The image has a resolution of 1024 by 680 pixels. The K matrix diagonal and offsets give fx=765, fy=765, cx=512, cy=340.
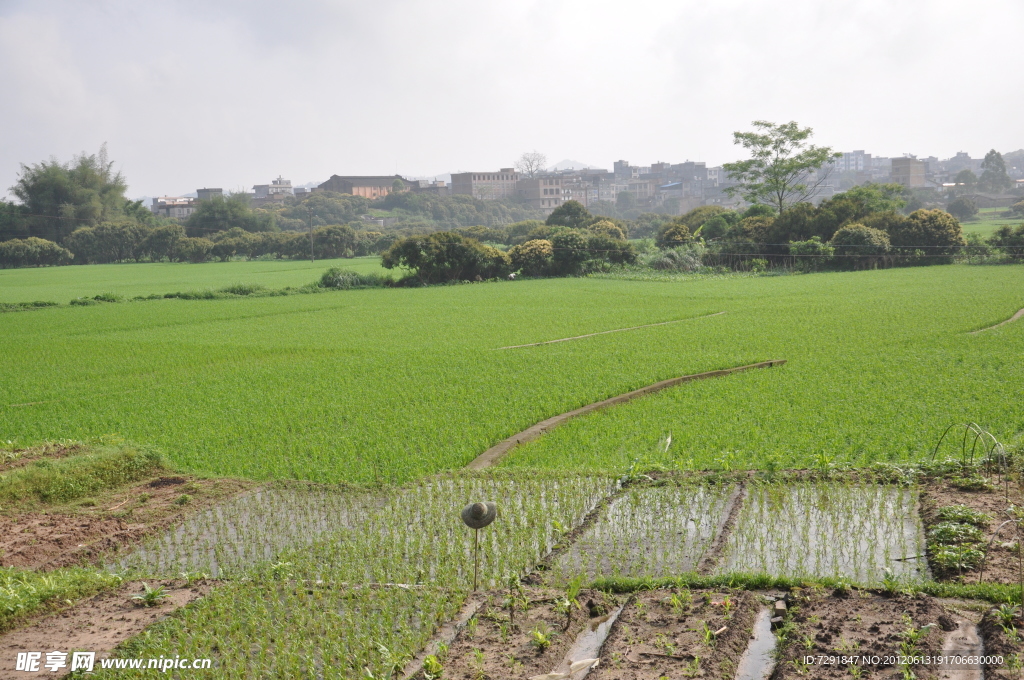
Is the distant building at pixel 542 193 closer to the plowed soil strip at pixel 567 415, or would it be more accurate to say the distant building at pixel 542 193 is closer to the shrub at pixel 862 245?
the shrub at pixel 862 245

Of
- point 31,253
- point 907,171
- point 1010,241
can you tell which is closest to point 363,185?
point 31,253

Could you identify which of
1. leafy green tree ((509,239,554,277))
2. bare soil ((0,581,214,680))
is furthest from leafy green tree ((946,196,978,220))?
bare soil ((0,581,214,680))

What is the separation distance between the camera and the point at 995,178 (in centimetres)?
10075

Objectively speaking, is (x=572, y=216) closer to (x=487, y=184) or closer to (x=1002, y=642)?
(x=1002, y=642)

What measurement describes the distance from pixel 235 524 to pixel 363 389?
5567mm

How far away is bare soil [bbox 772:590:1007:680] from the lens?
3.90 metres

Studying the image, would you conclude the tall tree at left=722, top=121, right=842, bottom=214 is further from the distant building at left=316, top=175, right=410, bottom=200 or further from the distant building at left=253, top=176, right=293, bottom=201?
the distant building at left=253, top=176, right=293, bottom=201

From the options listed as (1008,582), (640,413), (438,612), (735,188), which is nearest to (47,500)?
(438,612)

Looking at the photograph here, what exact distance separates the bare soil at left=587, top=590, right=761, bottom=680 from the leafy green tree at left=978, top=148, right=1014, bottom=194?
115 metres

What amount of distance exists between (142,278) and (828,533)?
44297mm

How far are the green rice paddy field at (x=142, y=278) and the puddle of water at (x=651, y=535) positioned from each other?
30548 mm

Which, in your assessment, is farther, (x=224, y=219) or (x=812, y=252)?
(x=224, y=219)

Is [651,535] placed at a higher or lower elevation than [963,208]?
lower

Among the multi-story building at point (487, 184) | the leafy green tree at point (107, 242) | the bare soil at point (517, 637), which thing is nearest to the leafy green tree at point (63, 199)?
the leafy green tree at point (107, 242)
